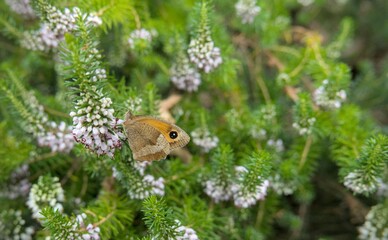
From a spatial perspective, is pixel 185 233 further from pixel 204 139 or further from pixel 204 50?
pixel 204 50

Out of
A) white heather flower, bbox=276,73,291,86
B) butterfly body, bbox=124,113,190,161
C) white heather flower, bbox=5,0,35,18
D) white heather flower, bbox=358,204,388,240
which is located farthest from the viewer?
white heather flower, bbox=276,73,291,86

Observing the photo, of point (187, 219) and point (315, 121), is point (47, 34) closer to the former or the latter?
point (187, 219)

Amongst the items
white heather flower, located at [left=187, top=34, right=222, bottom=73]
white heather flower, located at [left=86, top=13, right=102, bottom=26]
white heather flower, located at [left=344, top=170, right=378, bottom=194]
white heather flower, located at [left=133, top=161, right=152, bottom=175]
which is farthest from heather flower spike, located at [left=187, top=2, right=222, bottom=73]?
white heather flower, located at [left=344, top=170, right=378, bottom=194]

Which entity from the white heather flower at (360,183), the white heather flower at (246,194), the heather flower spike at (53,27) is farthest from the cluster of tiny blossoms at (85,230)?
the white heather flower at (360,183)

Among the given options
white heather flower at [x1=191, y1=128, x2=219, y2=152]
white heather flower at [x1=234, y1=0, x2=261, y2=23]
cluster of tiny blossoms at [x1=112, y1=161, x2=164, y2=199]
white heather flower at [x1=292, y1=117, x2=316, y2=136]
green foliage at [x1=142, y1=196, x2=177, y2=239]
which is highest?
white heather flower at [x1=234, y1=0, x2=261, y2=23]

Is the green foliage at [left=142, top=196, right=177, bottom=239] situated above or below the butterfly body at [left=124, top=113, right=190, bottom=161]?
below

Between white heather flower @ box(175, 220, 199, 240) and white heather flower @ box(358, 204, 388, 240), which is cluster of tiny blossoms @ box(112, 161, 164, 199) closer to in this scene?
white heather flower @ box(175, 220, 199, 240)

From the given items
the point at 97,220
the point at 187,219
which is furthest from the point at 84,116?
the point at 187,219
